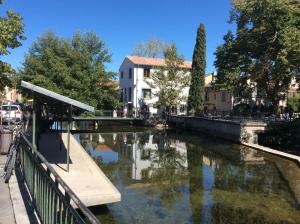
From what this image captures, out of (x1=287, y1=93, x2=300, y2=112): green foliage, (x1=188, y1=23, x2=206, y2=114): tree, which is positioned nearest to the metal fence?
(x1=188, y1=23, x2=206, y2=114): tree

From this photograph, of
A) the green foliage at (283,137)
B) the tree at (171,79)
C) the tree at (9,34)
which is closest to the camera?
the tree at (9,34)

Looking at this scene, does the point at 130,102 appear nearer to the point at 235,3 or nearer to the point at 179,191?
the point at 235,3

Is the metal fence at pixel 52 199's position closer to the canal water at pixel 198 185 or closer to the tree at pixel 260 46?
the canal water at pixel 198 185

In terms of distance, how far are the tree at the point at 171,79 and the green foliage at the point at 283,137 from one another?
52.4 ft

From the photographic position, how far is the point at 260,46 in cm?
2603

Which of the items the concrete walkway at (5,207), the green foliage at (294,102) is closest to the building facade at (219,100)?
the green foliage at (294,102)

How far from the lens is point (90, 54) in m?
38.4

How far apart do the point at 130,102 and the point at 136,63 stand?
17.3ft

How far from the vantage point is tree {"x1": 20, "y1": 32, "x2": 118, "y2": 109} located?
120 ft

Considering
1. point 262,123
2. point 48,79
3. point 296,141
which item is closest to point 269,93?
point 262,123

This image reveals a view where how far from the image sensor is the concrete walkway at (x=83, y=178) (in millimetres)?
7805

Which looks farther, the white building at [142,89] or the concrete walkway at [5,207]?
the white building at [142,89]

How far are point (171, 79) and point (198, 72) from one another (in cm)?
334

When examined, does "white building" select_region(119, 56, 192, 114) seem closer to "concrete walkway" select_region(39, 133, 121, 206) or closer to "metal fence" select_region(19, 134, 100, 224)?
"concrete walkway" select_region(39, 133, 121, 206)
